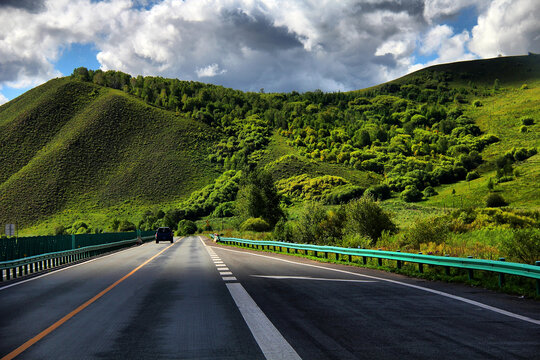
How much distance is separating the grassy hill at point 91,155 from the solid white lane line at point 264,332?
113 metres

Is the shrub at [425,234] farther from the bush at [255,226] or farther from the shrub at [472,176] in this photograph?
the shrub at [472,176]

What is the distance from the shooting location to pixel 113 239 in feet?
138

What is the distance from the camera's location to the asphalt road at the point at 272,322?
5.38 m

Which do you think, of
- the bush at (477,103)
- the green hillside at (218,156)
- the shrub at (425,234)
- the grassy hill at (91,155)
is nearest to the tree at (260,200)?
the green hillside at (218,156)

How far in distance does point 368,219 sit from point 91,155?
126 meters

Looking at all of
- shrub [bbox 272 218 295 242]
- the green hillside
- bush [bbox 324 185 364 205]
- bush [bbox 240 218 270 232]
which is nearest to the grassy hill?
the green hillside

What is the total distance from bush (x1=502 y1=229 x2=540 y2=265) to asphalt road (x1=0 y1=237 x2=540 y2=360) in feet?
9.55

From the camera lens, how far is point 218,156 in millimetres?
151125

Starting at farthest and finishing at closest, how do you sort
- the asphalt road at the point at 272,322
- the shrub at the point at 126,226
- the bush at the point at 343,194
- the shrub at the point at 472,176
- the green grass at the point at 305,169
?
1. the green grass at the point at 305,169
2. the shrub at the point at 472,176
3. the bush at the point at 343,194
4. the shrub at the point at 126,226
5. the asphalt road at the point at 272,322

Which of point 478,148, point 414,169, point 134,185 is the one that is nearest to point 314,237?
point 134,185

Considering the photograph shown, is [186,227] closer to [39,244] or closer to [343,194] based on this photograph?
[343,194]

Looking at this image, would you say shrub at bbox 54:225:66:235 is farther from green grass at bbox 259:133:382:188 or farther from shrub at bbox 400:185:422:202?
shrub at bbox 400:185:422:202

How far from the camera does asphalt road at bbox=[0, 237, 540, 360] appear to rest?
5383 millimetres

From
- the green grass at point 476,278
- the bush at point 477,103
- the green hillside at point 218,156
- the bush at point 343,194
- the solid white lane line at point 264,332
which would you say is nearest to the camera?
the solid white lane line at point 264,332
